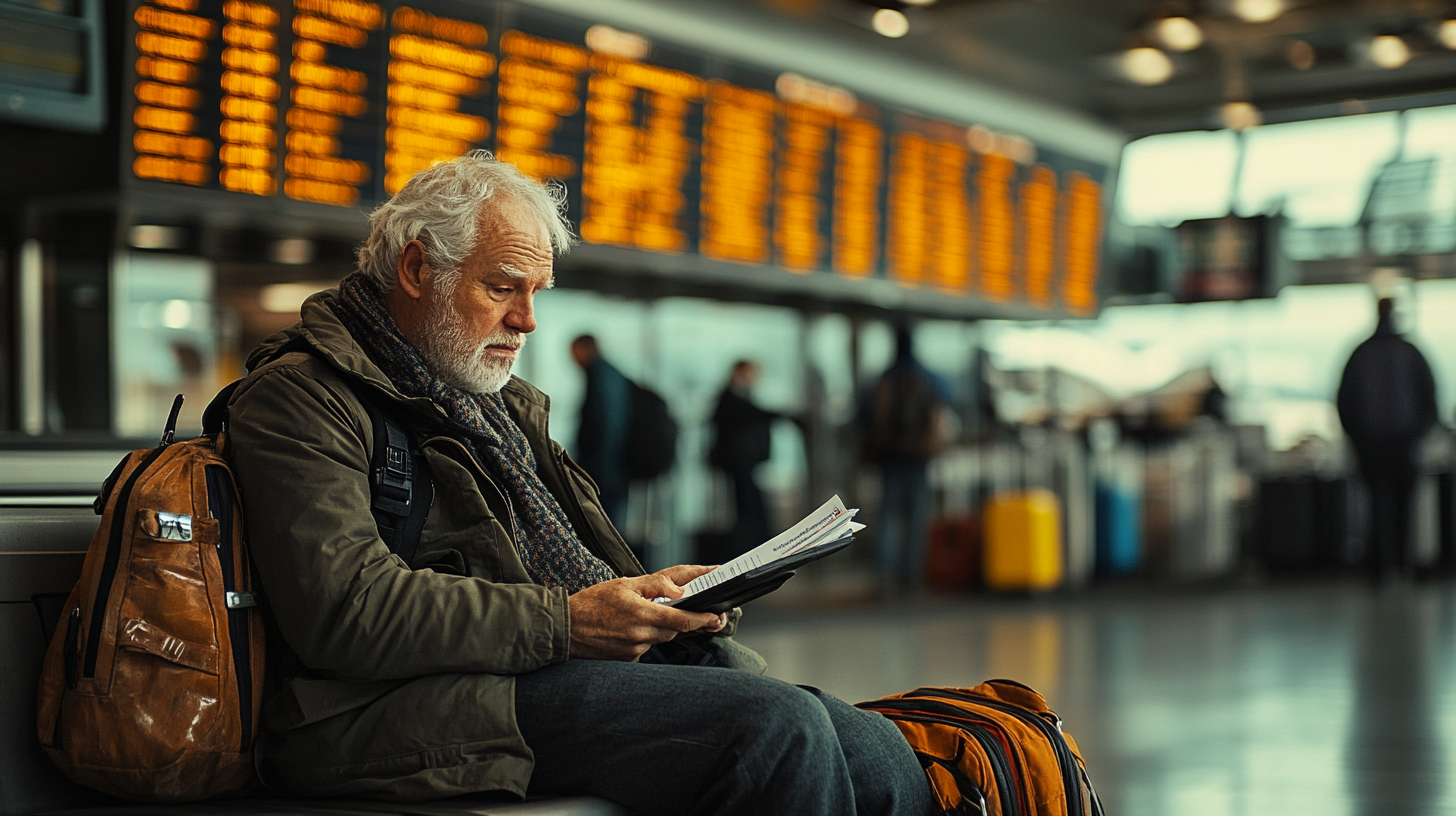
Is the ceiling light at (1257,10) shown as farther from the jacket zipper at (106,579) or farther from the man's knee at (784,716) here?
the jacket zipper at (106,579)

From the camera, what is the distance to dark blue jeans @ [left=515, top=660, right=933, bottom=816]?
5.76ft

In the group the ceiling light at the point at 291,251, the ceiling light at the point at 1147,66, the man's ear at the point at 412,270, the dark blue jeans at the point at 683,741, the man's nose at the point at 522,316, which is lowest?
the dark blue jeans at the point at 683,741

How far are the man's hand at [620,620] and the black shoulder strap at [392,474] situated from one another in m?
0.24

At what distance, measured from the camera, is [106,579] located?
1.70 meters

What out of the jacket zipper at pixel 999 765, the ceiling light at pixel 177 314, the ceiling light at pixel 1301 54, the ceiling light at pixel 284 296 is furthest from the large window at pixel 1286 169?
the jacket zipper at pixel 999 765

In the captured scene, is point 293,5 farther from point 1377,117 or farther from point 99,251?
point 1377,117

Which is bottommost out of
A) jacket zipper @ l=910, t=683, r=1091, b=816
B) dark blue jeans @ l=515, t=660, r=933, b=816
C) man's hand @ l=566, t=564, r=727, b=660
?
jacket zipper @ l=910, t=683, r=1091, b=816

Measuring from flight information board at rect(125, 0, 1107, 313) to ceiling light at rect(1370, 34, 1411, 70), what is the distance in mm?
1980

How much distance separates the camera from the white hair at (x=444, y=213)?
6.87 feet

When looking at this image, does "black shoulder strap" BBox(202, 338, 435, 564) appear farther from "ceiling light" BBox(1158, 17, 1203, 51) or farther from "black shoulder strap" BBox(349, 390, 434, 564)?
"ceiling light" BBox(1158, 17, 1203, 51)

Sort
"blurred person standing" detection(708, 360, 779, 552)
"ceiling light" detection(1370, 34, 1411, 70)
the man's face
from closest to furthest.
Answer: the man's face
"blurred person standing" detection(708, 360, 779, 552)
"ceiling light" detection(1370, 34, 1411, 70)

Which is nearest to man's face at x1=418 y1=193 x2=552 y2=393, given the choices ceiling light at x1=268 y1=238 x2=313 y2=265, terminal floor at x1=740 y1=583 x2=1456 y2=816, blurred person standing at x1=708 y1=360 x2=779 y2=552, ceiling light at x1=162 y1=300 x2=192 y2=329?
terminal floor at x1=740 y1=583 x2=1456 y2=816

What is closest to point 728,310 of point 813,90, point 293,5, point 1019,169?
point 813,90

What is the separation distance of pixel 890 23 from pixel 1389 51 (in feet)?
12.2
